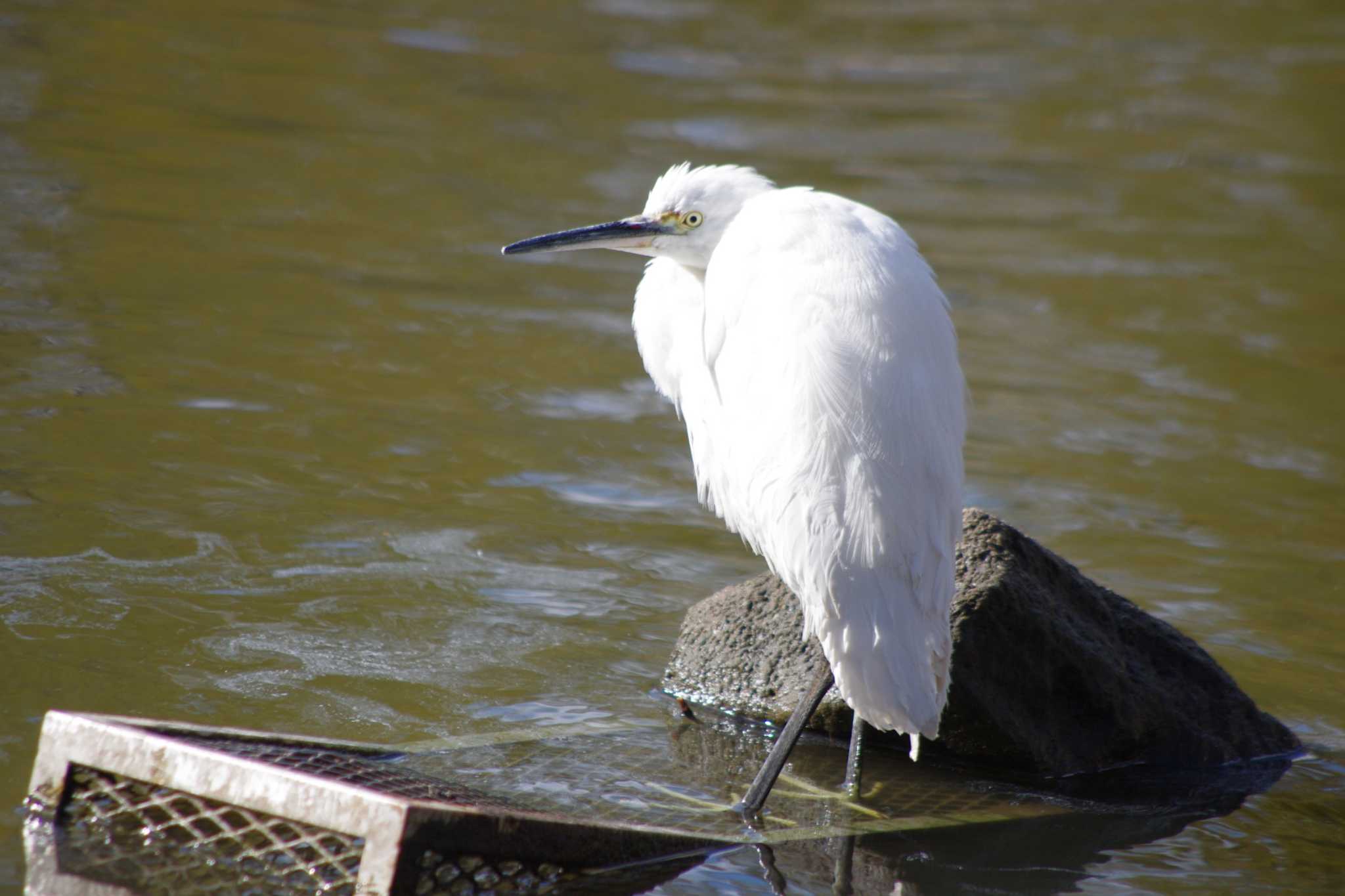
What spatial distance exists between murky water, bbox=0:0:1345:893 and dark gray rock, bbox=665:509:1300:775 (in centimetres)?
23

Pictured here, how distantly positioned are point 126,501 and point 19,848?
2213 millimetres

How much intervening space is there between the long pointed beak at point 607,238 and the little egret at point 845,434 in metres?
0.27

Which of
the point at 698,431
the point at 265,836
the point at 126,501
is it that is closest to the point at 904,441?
the point at 698,431

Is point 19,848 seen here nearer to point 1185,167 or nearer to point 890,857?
point 890,857

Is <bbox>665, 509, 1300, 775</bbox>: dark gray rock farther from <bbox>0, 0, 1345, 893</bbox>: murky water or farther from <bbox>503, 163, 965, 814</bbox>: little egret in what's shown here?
<bbox>503, 163, 965, 814</bbox>: little egret

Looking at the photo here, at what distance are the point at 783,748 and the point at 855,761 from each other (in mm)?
224

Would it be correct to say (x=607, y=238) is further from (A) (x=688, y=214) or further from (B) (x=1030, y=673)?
(B) (x=1030, y=673)

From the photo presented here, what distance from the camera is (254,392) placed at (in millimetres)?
6535

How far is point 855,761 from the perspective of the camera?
13.4ft

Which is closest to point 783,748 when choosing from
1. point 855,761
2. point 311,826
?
point 855,761

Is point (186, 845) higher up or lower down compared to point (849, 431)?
lower down

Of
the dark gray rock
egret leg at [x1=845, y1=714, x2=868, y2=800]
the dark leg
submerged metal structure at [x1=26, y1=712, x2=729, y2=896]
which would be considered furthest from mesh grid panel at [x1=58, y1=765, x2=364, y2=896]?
the dark gray rock

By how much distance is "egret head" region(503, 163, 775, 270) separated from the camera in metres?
4.33

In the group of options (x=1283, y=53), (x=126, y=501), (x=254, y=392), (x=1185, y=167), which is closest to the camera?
(x=126, y=501)
